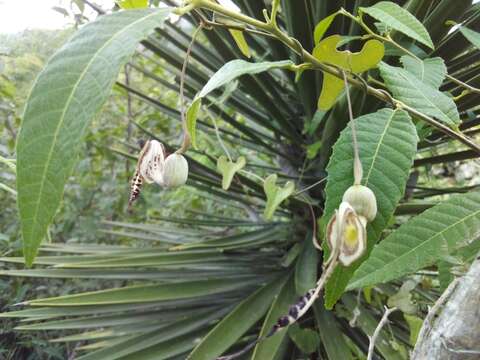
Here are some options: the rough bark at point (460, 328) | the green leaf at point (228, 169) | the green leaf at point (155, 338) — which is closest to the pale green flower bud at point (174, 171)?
the rough bark at point (460, 328)

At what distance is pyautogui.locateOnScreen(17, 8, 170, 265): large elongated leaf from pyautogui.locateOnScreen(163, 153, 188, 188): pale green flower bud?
0.49 feet

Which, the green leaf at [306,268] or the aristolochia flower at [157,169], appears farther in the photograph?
the green leaf at [306,268]

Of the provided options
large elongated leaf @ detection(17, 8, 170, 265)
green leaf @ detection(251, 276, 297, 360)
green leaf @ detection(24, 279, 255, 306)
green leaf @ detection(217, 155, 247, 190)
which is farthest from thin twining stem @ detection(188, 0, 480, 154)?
green leaf @ detection(24, 279, 255, 306)

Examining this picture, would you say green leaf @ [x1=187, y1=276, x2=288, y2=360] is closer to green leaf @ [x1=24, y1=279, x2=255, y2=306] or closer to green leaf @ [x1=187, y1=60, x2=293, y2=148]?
Result: green leaf @ [x1=24, y1=279, x2=255, y2=306]

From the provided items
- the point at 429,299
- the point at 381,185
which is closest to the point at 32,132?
the point at 381,185

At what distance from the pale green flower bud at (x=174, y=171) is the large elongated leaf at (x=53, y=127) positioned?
0.49 ft

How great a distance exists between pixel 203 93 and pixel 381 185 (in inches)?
5.9

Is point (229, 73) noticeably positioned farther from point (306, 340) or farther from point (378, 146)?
point (306, 340)

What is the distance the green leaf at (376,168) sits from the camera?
34cm

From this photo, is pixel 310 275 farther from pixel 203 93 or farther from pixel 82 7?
pixel 82 7

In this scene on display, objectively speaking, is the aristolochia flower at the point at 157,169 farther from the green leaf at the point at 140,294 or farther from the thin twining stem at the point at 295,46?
the green leaf at the point at 140,294

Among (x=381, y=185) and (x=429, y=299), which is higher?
(x=381, y=185)

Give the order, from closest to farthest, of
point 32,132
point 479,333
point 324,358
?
1. point 32,132
2. point 479,333
3. point 324,358

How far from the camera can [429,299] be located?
1.08 m
